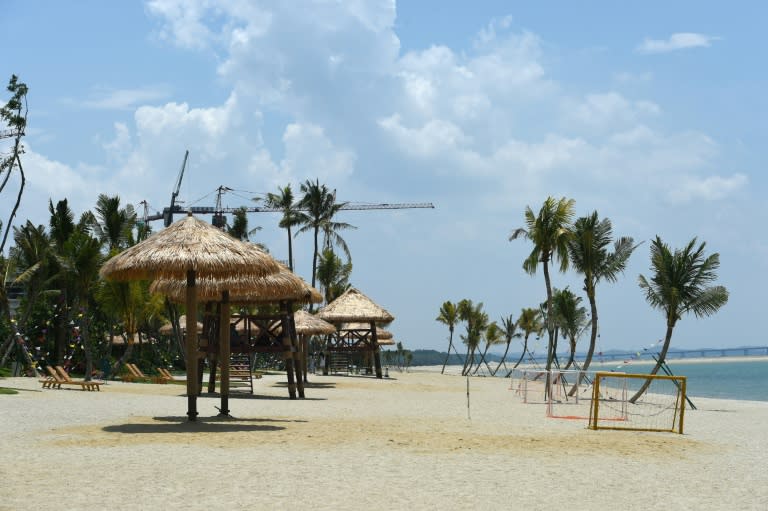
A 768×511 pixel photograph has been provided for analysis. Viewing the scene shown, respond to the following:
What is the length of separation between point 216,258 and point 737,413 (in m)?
17.2

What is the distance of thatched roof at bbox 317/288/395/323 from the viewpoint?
134 ft

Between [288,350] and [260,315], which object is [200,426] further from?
[260,315]

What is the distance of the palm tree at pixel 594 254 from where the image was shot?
1140 inches

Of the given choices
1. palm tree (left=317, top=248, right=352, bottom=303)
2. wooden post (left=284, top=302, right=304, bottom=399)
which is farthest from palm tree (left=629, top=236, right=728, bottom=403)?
palm tree (left=317, top=248, right=352, bottom=303)

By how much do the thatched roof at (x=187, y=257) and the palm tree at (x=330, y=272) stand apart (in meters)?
43.5

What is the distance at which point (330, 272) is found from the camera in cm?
5941

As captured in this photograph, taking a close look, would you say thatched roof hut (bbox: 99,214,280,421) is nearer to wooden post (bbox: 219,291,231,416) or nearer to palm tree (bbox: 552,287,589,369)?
wooden post (bbox: 219,291,231,416)

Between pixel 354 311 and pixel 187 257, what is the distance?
27.2 meters

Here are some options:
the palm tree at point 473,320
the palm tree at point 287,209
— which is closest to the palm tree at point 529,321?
the palm tree at point 473,320

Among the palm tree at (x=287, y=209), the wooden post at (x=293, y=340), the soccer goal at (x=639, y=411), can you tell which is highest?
the palm tree at (x=287, y=209)

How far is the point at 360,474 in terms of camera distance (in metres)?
9.55

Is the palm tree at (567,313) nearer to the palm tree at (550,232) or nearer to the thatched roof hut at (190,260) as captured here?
the palm tree at (550,232)

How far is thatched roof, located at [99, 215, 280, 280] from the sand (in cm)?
260

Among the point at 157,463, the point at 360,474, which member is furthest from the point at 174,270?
the point at 360,474
